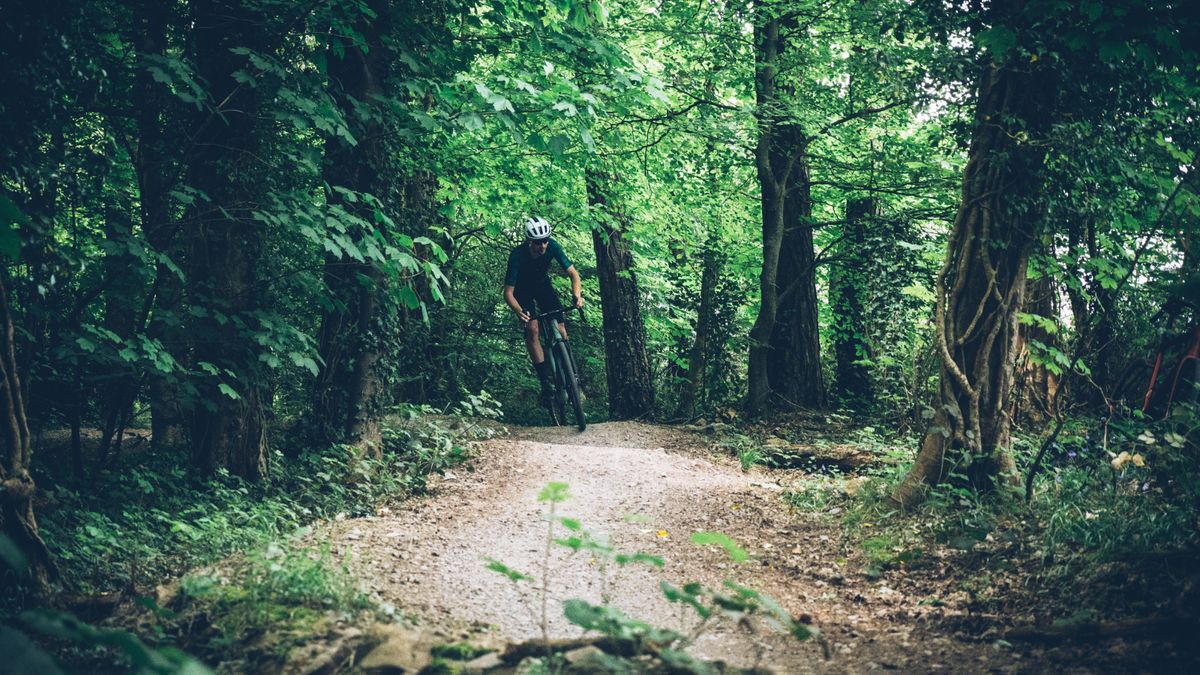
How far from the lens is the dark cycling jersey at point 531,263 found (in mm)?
9234

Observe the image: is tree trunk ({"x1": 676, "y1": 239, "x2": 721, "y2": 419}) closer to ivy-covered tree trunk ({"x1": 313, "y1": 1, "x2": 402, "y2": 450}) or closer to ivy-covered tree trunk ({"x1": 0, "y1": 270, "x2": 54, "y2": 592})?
ivy-covered tree trunk ({"x1": 313, "y1": 1, "x2": 402, "y2": 450})

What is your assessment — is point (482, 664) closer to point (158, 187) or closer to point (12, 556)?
point (12, 556)

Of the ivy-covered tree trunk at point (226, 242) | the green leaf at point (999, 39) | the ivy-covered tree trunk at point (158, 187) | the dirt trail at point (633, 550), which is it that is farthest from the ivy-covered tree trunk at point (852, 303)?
the ivy-covered tree trunk at point (158, 187)

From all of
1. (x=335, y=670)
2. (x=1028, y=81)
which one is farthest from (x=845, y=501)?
(x=335, y=670)

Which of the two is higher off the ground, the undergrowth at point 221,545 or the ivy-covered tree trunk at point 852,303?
the ivy-covered tree trunk at point 852,303

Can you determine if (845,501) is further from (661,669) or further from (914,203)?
(914,203)

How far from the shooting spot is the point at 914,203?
12375 millimetres

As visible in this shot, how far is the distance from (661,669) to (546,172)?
844cm

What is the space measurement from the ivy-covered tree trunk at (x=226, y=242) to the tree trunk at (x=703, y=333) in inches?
301

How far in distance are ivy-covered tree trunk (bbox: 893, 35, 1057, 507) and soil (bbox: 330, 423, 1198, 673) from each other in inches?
39.7

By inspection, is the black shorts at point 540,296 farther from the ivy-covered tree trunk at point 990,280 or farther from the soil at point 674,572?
the ivy-covered tree trunk at point 990,280

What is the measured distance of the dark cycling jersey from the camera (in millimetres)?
9234

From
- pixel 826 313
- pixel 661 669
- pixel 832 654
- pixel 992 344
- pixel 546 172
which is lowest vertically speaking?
pixel 832 654

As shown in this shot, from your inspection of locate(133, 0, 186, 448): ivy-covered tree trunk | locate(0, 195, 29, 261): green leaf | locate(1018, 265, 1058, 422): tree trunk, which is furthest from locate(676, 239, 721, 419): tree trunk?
locate(0, 195, 29, 261): green leaf
